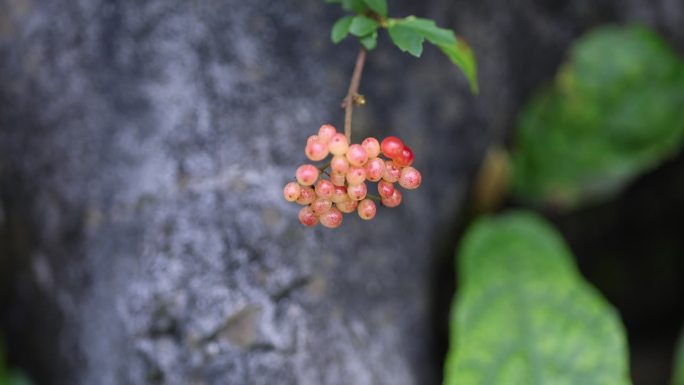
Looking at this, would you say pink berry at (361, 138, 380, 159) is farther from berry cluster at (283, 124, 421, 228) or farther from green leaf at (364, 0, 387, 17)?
green leaf at (364, 0, 387, 17)

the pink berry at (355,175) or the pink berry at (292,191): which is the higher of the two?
the pink berry at (355,175)

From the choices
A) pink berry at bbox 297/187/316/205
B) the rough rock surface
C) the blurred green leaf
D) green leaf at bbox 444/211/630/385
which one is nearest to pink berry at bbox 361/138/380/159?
pink berry at bbox 297/187/316/205

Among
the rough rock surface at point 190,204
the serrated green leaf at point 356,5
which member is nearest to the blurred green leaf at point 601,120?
the rough rock surface at point 190,204

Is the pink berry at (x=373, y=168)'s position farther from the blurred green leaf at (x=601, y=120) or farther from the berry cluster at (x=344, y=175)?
the blurred green leaf at (x=601, y=120)

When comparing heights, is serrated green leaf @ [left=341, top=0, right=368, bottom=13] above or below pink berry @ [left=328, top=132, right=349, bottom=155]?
above

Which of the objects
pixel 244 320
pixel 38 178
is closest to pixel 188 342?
pixel 244 320

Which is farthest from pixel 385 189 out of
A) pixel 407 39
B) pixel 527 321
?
pixel 527 321
